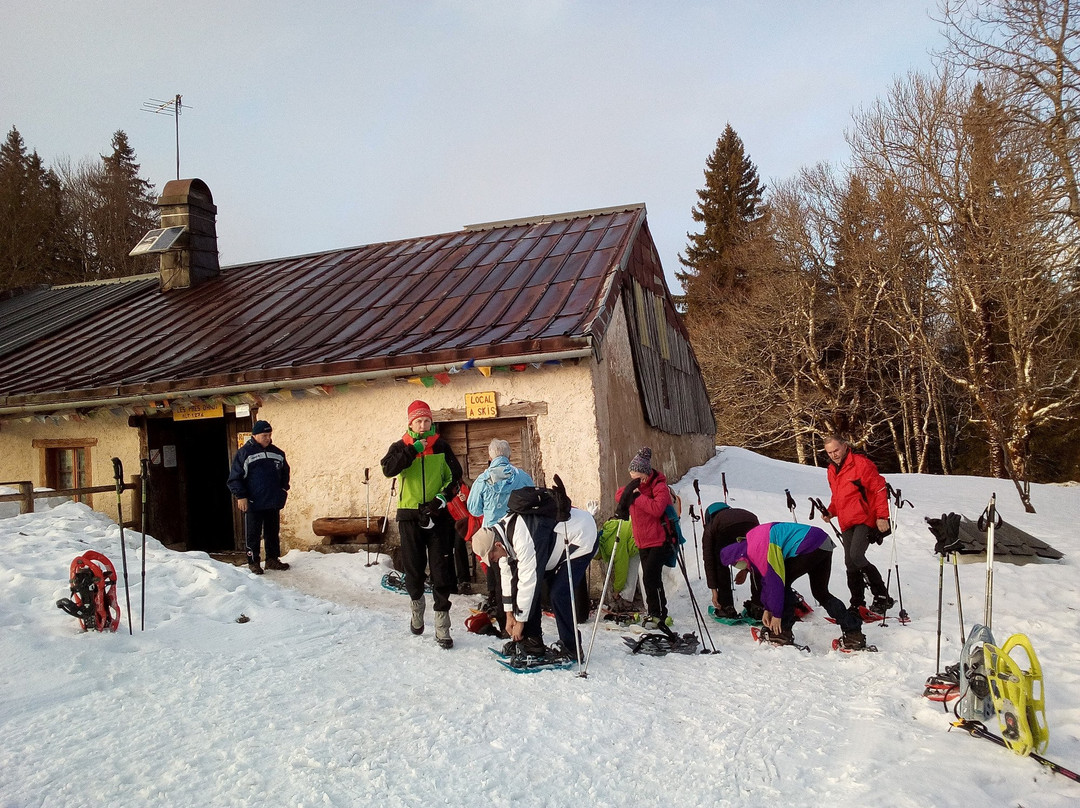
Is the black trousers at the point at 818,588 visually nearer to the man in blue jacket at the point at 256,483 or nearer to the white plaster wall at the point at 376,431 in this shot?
the white plaster wall at the point at 376,431

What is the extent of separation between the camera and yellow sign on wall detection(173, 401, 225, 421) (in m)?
10.6

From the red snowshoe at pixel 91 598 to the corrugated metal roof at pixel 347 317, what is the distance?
168 inches

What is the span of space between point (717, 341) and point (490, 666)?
23799mm

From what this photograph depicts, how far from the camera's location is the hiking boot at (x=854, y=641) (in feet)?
20.4

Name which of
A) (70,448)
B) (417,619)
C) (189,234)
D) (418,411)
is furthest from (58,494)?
(189,234)

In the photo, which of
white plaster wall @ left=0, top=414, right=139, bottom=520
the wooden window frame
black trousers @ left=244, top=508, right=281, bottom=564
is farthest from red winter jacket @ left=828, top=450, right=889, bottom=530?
the wooden window frame

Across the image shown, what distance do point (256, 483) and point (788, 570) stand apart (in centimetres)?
595

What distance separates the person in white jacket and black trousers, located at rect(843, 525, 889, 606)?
2.63 metres

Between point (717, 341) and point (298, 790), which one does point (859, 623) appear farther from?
point (717, 341)

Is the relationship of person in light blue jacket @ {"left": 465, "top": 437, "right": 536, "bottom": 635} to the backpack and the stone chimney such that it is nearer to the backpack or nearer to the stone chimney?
the backpack

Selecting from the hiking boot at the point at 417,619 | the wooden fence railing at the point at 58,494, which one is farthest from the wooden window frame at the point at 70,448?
the hiking boot at the point at 417,619

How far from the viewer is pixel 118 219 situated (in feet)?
98.9

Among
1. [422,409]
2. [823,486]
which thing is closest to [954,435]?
[823,486]

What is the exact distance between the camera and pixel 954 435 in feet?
85.1
